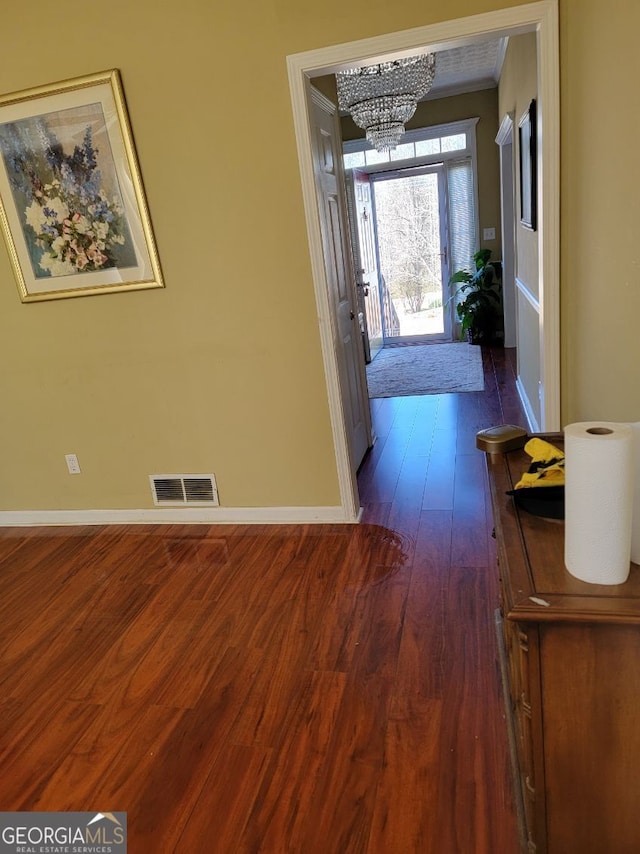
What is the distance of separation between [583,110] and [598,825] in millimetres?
2035

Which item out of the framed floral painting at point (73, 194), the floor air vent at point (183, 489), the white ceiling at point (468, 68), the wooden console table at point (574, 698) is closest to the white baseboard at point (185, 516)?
the floor air vent at point (183, 489)

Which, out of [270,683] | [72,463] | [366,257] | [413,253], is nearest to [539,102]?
[270,683]

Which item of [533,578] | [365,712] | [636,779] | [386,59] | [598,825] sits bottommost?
[365,712]

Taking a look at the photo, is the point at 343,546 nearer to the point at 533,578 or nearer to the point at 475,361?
the point at 533,578

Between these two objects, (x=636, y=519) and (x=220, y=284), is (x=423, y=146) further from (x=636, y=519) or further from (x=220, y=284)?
(x=636, y=519)

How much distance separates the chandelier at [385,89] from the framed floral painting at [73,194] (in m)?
1.50

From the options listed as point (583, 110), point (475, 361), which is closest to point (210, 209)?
point (583, 110)

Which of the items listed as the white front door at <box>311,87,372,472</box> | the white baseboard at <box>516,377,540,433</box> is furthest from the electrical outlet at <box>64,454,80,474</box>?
the white baseboard at <box>516,377,540,433</box>

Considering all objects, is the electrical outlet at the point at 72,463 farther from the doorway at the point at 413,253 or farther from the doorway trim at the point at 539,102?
the doorway at the point at 413,253

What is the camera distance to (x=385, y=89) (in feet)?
11.4

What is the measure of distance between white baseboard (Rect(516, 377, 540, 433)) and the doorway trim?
1.19 metres

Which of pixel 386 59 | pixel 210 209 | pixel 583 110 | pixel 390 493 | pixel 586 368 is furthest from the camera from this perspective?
pixel 390 493

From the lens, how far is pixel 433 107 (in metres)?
6.24

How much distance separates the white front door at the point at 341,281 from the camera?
2.83 metres
